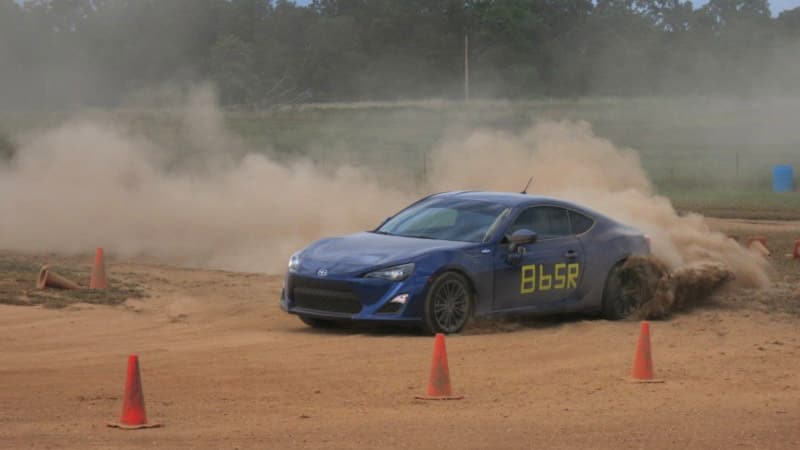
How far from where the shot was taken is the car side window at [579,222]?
1388 cm

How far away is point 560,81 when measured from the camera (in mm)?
55250

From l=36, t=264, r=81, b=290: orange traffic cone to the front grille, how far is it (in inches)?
140

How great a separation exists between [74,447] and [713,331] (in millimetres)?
7603

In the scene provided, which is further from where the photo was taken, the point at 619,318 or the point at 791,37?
the point at 791,37

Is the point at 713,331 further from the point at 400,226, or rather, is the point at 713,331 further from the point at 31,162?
the point at 31,162

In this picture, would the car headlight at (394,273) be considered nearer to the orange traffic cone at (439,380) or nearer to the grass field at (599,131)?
the orange traffic cone at (439,380)

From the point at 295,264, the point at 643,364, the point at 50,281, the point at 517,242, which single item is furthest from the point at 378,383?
the point at 50,281

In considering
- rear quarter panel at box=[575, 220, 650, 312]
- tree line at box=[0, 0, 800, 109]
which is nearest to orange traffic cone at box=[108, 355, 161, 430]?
rear quarter panel at box=[575, 220, 650, 312]

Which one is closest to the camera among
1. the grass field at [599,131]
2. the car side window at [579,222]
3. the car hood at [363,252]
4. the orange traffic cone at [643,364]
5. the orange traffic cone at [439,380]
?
the orange traffic cone at [439,380]

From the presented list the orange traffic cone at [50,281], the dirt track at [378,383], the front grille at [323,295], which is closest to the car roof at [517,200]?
the dirt track at [378,383]

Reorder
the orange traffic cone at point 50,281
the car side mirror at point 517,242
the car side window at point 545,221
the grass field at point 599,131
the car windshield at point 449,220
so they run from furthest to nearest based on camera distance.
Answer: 1. the grass field at point 599,131
2. the orange traffic cone at point 50,281
3. the car side window at point 545,221
4. the car windshield at point 449,220
5. the car side mirror at point 517,242

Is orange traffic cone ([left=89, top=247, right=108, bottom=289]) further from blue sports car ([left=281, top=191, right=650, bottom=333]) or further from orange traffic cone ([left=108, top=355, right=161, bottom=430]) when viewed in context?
orange traffic cone ([left=108, top=355, right=161, bottom=430])

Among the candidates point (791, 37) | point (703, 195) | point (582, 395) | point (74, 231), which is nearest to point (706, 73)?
point (791, 37)

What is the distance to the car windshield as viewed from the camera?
42.9 feet
